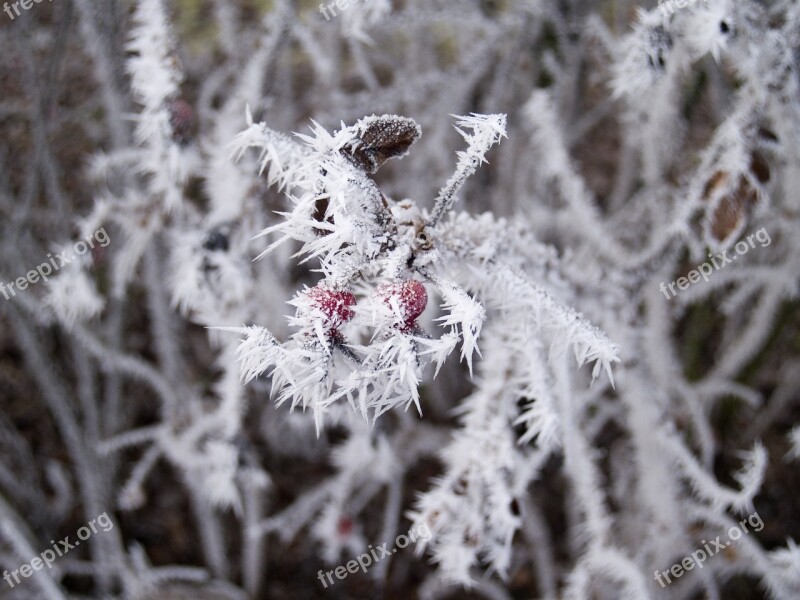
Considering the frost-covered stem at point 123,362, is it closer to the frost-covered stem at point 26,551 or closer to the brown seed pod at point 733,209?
the frost-covered stem at point 26,551

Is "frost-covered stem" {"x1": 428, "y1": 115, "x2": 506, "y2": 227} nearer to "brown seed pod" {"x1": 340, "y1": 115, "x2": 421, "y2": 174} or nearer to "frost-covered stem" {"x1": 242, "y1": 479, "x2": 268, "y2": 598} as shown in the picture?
"brown seed pod" {"x1": 340, "y1": 115, "x2": 421, "y2": 174}

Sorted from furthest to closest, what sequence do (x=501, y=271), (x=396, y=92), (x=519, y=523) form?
(x=396, y=92) < (x=519, y=523) < (x=501, y=271)

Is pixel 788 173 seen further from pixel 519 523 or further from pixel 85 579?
pixel 85 579

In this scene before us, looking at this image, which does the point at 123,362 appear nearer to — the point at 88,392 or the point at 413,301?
the point at 88,392

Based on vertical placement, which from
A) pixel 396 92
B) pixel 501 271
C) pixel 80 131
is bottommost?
pixel 501 271

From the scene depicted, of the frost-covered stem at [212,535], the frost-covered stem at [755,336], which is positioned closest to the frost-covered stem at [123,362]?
the frost-covered stem at [212,535]

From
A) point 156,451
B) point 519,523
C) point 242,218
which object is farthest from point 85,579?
point 519,523
